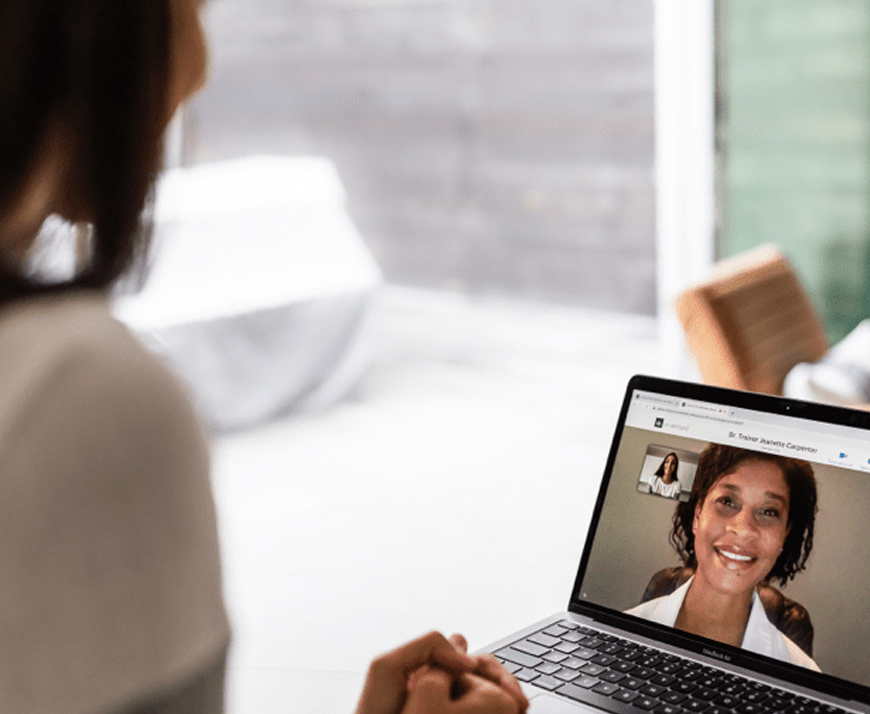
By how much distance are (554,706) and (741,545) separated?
0.21 metres

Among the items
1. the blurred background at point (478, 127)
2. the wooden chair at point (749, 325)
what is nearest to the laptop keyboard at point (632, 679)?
the wooden chair at point (749, 325)

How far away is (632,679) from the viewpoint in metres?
0.88

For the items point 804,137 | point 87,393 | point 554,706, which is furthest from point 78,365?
point 804,137

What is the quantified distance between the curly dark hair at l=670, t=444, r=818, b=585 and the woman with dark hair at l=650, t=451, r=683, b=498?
0.02m

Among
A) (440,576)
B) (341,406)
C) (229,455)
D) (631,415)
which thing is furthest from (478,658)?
(341,406)

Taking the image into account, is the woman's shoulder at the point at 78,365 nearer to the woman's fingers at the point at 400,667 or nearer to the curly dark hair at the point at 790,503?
the woman's fingers at the point at 400,667

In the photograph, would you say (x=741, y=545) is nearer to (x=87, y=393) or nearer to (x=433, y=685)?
(x=433, y=685)

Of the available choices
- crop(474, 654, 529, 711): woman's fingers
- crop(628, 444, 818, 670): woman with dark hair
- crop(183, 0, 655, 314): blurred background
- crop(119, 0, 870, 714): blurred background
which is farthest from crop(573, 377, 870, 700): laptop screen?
crop(183, 0, 655, 314): blurred background

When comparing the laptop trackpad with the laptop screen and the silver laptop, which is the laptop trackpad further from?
the laptop screen

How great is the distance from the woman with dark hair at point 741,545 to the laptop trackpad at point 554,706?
13cm

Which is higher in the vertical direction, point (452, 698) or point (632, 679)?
point (452, 698)

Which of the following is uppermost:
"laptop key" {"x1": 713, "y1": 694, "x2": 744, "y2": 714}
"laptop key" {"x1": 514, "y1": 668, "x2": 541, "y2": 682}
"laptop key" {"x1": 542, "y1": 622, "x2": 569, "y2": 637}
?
"laptop key" {"x1": 514, "y1": 668, "x2": 541, "y2": 682}

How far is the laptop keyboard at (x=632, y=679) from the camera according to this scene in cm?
84

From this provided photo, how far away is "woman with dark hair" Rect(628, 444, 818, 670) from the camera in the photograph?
90 centimetres
